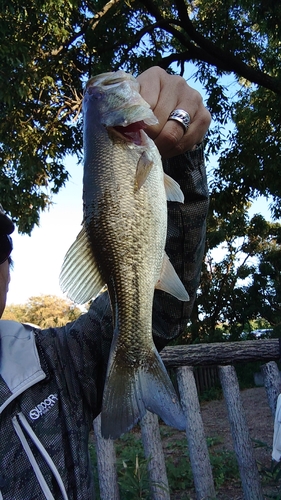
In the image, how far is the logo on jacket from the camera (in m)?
1.61

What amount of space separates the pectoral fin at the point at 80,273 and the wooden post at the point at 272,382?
98.1 inches

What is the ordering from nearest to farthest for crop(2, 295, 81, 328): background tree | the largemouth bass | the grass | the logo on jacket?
the largemouth bass → the logo on jacket → the grass → crop(2, 295, 81, 328): background tree

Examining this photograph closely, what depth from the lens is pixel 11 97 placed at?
5758 millimetres

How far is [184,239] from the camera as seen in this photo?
1.74 metres

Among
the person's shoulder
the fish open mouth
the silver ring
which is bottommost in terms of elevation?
the person's shoulder

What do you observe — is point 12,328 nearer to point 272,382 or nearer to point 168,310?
point 168,310

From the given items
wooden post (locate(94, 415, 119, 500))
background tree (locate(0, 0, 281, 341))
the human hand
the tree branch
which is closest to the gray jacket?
the human hand

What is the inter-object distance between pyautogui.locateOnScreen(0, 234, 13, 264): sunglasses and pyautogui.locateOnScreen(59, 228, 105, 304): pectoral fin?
52 centimetres

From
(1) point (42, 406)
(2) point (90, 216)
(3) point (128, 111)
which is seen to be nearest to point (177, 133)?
(3) point (128, 111)

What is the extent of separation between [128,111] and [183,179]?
39 centimetres

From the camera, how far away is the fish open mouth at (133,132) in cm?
141

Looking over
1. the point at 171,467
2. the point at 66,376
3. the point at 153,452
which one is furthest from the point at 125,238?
the point at 171,467

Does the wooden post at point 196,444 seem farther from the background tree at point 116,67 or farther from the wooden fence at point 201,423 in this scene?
the background tree at point 116,67

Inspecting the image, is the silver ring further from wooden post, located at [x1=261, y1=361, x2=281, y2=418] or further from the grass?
the grass
